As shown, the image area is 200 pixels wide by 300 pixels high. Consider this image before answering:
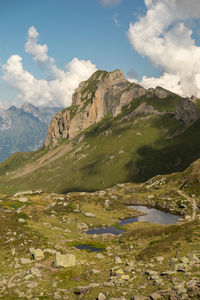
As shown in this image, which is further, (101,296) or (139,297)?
(101,296)

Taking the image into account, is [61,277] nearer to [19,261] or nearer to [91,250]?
[19,261]

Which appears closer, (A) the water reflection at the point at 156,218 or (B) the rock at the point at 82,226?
(B) the rock at the point at 82,226

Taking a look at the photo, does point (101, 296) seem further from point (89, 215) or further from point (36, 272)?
point (89, 215)

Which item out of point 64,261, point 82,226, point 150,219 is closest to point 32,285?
point 64,261

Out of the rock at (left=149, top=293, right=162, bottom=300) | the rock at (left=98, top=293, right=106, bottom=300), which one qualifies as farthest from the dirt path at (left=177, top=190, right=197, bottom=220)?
the rock at (left=149, top=293, right=162, bottom=300)

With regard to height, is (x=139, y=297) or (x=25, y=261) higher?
(x=139, y=297)

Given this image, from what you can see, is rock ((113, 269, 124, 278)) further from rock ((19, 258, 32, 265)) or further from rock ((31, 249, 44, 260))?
rock ((31, 249, 44, 260))

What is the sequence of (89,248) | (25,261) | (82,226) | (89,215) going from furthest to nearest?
1. (89,215)
2. (82,226)
3. (89,248)
4. (25,261)

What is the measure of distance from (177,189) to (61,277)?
128567 mm

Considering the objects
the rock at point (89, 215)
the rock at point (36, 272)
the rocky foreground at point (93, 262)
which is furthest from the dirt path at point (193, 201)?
the rock at point (36, 272)

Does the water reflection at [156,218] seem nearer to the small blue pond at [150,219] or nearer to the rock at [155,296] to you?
the small blue pond at [150,219]

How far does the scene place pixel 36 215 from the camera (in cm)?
9756

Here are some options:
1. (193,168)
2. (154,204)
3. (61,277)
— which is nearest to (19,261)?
(61,277)

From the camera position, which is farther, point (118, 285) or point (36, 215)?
point (36, 215)
